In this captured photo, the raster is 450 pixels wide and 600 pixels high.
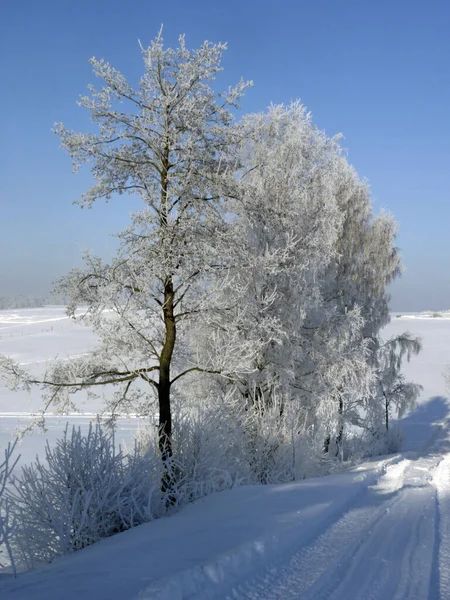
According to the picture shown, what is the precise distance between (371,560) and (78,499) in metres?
2.78

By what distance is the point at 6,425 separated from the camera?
65.8 feet

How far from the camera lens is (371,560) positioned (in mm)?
3857

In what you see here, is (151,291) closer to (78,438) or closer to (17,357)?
(78,438)

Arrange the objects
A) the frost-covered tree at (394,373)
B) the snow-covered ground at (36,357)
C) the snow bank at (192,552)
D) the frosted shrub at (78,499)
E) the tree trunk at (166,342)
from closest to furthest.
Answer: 1. the snow bank at (192,552)
2. the frosted shrub at (78,499)
3. the tree trunk at (166,342)
4. the snow-covered ground at (36,357)
5. the frost-covered tree at (394,373)

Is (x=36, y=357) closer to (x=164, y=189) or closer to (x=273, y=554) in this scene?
(x=164, y=189)

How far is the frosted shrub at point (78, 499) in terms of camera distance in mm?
4820

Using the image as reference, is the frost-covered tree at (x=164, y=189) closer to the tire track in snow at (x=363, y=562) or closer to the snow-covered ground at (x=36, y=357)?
the snow-covered ground at (x=36, y=357)

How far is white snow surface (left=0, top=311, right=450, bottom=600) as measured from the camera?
3.27m

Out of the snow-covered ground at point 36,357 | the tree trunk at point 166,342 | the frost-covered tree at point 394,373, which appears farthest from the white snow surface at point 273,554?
the frost-covered tree at point 394,373

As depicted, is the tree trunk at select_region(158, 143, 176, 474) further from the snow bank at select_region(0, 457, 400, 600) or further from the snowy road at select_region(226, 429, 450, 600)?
the snowy road at select_region(226, 429, 450, 600)

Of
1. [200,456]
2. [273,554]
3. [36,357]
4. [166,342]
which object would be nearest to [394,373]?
[166,342]

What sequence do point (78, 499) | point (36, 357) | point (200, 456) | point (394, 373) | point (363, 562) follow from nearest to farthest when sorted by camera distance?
1. point (363, 562)
2. point (78, 499)
3. point (200, 456)
4. point (394, 373)
5. point (36, 357)

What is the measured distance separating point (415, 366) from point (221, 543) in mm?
35735

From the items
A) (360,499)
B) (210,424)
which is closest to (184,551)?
(360,499)
